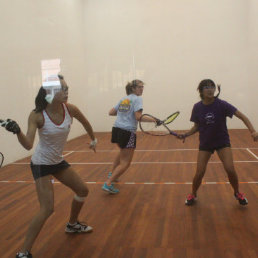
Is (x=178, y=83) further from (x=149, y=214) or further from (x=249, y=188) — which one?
(x=149, y=214)

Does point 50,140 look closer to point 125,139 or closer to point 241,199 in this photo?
point 125,139

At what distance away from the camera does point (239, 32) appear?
336 inches

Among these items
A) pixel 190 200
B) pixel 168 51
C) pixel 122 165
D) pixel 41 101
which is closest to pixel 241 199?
pixel 190 200

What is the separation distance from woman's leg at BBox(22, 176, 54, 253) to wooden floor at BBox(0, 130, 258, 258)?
0.24m

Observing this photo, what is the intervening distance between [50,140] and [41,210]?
44cm

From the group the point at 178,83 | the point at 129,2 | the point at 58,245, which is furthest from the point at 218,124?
the point at 129,2

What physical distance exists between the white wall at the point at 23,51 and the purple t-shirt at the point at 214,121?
3478 millimetres

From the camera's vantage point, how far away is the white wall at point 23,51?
5391 mm

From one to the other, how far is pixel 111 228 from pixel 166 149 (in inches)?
144

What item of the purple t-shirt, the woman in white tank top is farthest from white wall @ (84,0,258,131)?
the woman in white tank top

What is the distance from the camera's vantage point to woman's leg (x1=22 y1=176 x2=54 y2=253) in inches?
81.7

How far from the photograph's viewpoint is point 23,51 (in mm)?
5867

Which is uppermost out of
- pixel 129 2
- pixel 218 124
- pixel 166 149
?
pixel 129 2

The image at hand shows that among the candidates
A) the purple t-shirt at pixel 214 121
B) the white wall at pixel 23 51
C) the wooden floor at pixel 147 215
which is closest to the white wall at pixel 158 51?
the white wall at pixel 23 51
